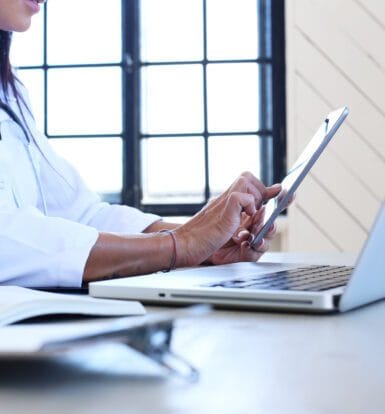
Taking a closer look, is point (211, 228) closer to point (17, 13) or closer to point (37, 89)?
point (17, 13)

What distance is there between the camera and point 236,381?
1.31ft

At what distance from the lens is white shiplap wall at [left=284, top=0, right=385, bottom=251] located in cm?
244

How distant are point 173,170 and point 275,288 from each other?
2.04 meters

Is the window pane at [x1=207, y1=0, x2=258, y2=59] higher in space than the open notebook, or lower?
higher

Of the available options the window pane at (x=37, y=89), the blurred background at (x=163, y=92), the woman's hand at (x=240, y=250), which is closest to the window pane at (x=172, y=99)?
the blurred background at (x=163, y=92)

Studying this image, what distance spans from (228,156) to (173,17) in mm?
565

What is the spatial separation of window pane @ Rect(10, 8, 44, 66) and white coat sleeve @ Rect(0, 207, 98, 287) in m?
1.97

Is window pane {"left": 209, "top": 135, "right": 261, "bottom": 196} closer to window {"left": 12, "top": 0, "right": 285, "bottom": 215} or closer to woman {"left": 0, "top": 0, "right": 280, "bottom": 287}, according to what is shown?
window {"left": 12, "top": 0, "right": 285, "bottom": 215}

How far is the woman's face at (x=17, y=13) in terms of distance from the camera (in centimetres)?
128

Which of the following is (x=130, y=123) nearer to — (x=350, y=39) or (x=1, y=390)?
(x=350, y=39)

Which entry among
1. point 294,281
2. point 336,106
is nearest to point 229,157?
point 336,106

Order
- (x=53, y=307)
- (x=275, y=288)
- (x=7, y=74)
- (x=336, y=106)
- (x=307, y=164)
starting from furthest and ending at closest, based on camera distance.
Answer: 1. (x=336, y=106)
2. (x=7, y=74)
3. (x=307, y=164)
4. (x=275, y=288)
5. (x=53, y=307)

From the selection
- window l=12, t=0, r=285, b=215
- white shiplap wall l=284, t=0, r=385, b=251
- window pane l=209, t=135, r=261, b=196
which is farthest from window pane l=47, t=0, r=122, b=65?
white shiplap wall l=284, t=0, r=385, b=251

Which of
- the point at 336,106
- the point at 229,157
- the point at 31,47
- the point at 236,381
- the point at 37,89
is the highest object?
the point at 31,47
